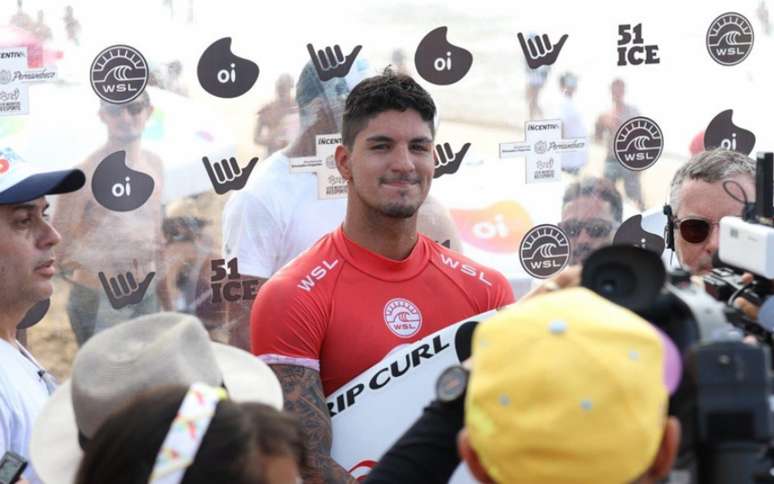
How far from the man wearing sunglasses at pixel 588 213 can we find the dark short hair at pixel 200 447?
10.6 ft

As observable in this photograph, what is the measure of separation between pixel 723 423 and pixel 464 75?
10.7 feet

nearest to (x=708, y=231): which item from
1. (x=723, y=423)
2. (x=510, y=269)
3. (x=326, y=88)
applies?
(x=510, y=269)

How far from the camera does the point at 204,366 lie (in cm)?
209

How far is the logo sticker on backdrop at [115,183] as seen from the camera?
4.46 metres

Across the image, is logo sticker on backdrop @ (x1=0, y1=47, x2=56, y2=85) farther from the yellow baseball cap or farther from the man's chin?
the yellow baseball cap

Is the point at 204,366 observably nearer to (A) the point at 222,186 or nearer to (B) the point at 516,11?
(A) the point at 222,186

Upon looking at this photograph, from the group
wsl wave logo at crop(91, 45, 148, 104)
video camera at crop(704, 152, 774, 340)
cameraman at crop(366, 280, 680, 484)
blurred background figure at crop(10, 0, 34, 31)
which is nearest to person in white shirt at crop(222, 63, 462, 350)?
wsl wave logo at crop(91, 45, 148, 104)

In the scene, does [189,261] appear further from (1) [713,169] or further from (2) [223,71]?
(1) [713,169]

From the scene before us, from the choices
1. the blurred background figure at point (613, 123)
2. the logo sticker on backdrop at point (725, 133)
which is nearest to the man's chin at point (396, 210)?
the blurred background figure at point (613, 123)

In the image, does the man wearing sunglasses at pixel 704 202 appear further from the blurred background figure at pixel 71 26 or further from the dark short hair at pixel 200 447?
the blurred background figure at pixel 71 26

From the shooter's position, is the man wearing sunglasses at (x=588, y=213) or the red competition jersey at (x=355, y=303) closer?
the red competition jersey at (x=355, y=303)

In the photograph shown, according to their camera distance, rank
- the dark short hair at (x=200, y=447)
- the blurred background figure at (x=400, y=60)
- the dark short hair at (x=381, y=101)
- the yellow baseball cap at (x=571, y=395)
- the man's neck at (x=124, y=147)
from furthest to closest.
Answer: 1. the blurred background figure at (x=400, y=60)
2. the man's neck at (x=124, y=147)
3. the dark short hair at (x=381, y=101)
4. the dark short hair at (x=200, y=447)
5. the yellow baseball cap at (x=571, y=395)

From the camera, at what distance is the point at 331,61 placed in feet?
15.0

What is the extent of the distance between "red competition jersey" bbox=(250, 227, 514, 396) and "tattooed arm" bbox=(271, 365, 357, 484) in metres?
0.03
